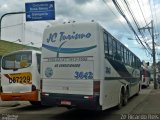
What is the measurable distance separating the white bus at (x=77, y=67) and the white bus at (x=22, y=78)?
1745 mm

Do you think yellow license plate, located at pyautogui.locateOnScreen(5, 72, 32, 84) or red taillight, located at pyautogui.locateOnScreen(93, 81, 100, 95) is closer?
red taillight, located at pyautogui.locateOnScreen(93, 81, 100, 95)

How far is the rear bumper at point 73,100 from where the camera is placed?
40.6 feet

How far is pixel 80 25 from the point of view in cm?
1321

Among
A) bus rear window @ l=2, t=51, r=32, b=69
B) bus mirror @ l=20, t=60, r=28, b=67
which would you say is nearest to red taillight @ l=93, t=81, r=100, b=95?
bus rear window @ l=2, t=51, r=32, b=69

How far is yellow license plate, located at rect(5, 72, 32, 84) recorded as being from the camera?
15.4 meters

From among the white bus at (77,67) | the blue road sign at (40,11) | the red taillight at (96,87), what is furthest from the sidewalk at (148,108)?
the blue road sign at (40,11)

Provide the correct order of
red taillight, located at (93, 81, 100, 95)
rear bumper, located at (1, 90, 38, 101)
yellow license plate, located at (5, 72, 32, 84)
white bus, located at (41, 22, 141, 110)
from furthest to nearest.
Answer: yellow license plate, located at (5, 72, 32, 84) < rear bumper, located at (1, 90, 38, 101) < white bus, located at (41, 22, 141, 110) < red taillight, located at (93, 81, 100, 95)

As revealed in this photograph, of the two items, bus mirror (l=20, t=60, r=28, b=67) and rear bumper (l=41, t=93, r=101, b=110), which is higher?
bus mirror (l=20, t=60, r=28, b=67)

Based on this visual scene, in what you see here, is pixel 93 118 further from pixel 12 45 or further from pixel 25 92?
pixel 12 45

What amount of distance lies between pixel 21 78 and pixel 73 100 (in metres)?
3.61

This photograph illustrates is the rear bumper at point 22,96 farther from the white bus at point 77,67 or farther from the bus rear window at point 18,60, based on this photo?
the white bus at point 77,67

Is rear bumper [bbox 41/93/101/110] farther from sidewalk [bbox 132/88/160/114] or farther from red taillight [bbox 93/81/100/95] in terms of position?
sidewalk [bbox 132/88/160/114]

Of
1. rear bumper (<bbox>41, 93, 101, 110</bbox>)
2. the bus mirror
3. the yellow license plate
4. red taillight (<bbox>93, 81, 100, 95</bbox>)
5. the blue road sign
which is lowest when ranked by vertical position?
rear bumper (<bbox>41, 93, 101, 110</bbox>)

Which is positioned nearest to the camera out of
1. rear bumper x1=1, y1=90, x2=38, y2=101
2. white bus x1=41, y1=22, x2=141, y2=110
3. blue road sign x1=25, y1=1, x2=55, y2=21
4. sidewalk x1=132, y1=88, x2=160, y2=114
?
white bus x1=41, y1=22, x2=141, y2=110
